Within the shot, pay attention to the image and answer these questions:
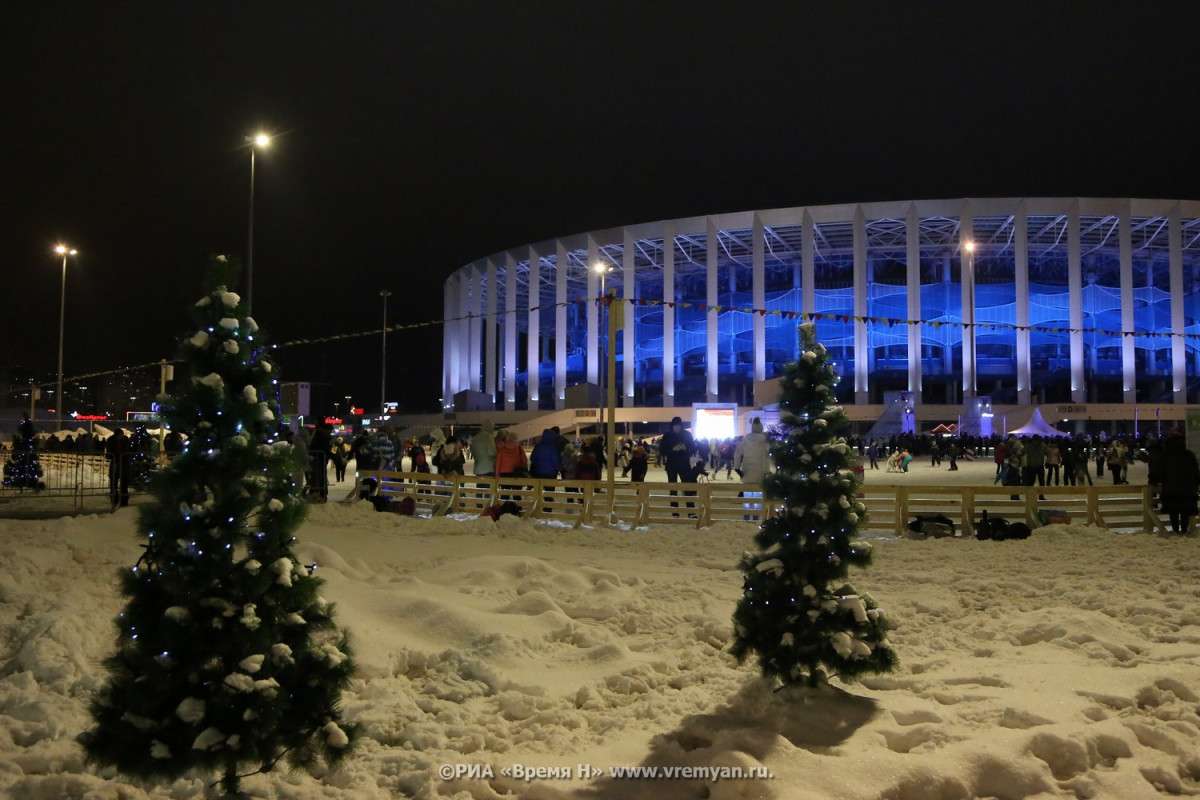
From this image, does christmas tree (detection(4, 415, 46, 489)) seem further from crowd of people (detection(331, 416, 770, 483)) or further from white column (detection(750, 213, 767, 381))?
white column (detection(750, 213, 767, 381))

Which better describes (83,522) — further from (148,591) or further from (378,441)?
(378,441)

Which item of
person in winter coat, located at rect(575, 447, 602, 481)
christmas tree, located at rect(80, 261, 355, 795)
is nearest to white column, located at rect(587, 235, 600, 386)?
person in winter coat, located at rect(575, 447, 602, 481)

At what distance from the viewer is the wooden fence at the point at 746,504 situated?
44.2 ft

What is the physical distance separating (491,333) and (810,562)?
220ft

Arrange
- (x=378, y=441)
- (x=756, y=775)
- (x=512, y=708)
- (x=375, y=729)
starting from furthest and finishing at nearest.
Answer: (x=378, y=441), (x=512, y=708), (x=375, y=729), (x=756, y=775)

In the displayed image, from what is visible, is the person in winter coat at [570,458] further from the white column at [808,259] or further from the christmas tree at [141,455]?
the white column at [808,259]

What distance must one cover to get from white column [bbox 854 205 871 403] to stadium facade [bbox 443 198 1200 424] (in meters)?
0.12

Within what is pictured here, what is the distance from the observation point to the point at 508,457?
16.2 m

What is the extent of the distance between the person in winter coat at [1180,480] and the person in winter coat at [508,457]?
10.5 metres

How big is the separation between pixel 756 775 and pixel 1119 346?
6420cm

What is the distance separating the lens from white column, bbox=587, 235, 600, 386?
61.4 m

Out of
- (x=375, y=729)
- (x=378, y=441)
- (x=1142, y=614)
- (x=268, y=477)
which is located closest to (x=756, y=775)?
(x=375, y=729)

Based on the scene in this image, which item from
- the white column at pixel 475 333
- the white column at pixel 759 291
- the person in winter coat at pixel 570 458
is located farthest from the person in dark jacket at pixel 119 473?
the white column at pixel 475 333

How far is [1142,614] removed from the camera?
24.4 feet
